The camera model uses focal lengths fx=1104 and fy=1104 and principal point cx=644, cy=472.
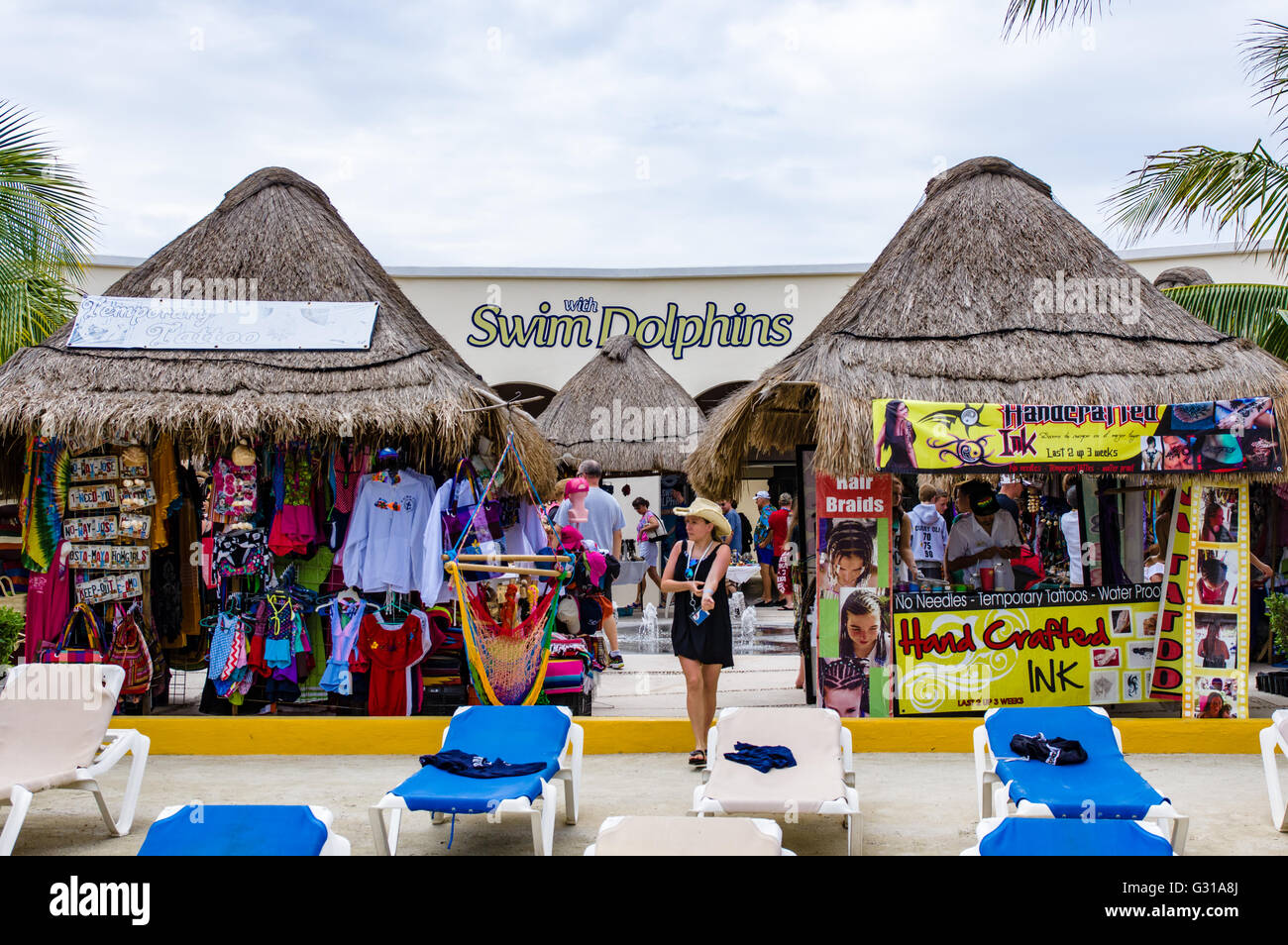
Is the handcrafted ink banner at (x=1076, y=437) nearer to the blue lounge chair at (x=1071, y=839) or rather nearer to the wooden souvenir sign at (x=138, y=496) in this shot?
the blue lounge chair at (x=1071, y=839)

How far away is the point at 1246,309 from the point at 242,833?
10537 mm

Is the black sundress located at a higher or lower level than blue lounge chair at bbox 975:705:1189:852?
higher

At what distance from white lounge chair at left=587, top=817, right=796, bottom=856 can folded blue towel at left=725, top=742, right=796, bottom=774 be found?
60.8 inches

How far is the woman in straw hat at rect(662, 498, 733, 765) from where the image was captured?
7062 millimetres

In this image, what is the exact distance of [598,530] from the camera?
40.0 ft

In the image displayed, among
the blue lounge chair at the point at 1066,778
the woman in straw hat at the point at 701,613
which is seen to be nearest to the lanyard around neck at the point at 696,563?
the woman in straw hat at the point at 701,613

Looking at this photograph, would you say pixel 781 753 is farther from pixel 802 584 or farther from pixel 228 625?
pixel 228 625

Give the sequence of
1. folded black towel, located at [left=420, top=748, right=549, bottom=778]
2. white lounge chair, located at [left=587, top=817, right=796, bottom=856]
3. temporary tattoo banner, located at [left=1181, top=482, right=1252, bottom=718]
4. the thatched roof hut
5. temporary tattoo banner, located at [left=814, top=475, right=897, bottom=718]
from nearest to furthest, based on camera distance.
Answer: white lounge chair, located at [left=587, top=817, right=796, bottom=856] → folded black towel, located at [left=420, top=748, right=549, bottom=778] → temporary tattoo banner, located at [left=1181, top=482, right=1252, bottom=718] → temporary tattoo banner, located at [left=814, top=475, right=897, bottom=718] → the thatched roof hut

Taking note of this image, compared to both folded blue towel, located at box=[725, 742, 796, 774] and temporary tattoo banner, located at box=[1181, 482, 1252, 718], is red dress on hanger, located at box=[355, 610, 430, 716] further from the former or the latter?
temporary tattoo banner, located at box=[1181, 482, 1252, 718]

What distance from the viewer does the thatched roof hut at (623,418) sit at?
687 inches

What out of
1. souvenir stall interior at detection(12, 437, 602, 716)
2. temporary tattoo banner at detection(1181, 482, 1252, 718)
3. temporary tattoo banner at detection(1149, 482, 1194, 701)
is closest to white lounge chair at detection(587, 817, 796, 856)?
souvenir stall interior at detection(12, 437, 602, 716)

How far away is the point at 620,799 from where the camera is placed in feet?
21.7

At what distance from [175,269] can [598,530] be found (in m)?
5.11
